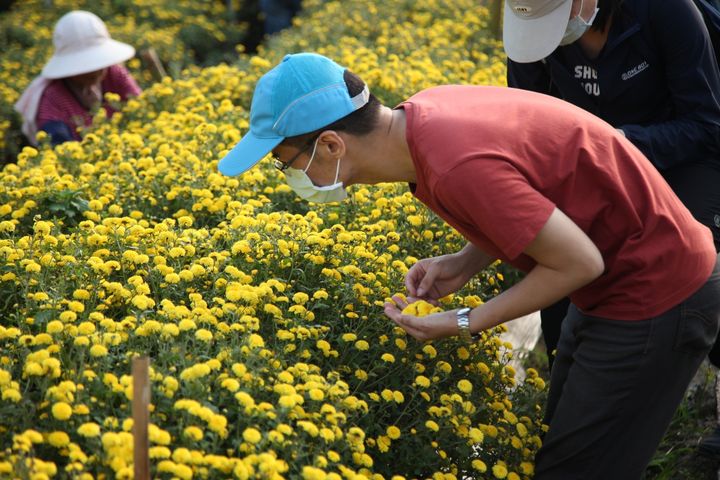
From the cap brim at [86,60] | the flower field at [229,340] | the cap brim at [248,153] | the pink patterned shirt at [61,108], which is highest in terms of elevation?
the cap brim at [248,153]

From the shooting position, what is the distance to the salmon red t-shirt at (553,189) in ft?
6.82

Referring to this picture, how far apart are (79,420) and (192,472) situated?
1.10 ft

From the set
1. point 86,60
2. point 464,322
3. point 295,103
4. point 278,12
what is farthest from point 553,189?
point 278,12

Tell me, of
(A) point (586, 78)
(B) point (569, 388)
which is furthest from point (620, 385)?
(A) point (586, 78)

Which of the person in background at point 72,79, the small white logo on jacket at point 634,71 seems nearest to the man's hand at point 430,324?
the small white logo on jacket at point 634,71

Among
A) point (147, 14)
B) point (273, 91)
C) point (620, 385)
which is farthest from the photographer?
point (147, 14)

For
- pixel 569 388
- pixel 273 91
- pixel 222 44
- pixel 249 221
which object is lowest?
pixel 222 44

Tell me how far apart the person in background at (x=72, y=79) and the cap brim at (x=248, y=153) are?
3.66m

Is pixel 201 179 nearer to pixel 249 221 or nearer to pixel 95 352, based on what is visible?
pixel 249 221

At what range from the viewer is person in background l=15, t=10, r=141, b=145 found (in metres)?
5.84

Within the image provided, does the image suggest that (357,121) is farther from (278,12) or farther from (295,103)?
(278,12)

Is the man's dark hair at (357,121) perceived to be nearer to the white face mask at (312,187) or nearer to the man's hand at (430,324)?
the white face mask at (312,187)

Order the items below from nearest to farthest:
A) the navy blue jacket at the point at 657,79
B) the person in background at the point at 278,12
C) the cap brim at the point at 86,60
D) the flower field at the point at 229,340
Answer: the flower field at the point at 229,340 → the navy blue jacket at the point at 657,79 → the cap brim at the point at 86,60 → the person in background at the point at 278,12

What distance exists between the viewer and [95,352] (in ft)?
7.77
